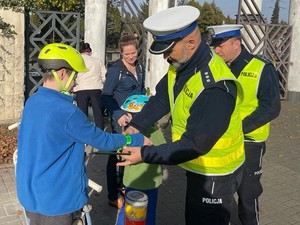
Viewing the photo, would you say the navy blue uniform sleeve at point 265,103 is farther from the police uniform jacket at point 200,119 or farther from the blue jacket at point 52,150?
the blue jacket at point 52,150

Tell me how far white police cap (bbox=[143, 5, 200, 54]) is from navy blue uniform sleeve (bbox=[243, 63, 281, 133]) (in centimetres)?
128

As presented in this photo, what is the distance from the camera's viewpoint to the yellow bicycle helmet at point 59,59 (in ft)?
7.82

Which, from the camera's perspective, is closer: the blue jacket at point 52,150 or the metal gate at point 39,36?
the blue jacket at point 52,150

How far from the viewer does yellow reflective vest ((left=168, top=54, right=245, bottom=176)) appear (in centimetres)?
230

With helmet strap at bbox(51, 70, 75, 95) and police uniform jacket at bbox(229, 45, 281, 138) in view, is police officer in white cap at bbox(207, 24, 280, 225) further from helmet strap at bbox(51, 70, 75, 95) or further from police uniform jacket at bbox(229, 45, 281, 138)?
helmet strap at bbox(51, 70, 75, 95)

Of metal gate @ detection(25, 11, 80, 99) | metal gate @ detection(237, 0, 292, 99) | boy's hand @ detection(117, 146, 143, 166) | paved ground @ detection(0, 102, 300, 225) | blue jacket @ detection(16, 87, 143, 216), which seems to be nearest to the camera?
blue jacket @ detection(16, 87, 143, 216)

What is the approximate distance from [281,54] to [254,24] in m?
1.65

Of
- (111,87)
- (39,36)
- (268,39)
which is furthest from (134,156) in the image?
(268,39)

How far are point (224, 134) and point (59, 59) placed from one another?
1107 millimetres

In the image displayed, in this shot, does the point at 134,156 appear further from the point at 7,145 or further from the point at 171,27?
the point at 7,145

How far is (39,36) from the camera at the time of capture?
365 inches

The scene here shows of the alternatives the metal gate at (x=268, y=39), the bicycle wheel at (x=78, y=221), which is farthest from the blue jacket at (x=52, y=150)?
the metal gate at (x=268, y=39)

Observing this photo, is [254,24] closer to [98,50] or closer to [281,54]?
[281,54]

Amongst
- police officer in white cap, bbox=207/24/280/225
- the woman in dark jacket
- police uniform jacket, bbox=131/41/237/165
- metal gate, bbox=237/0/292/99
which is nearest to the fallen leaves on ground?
the woman in dark jacket
